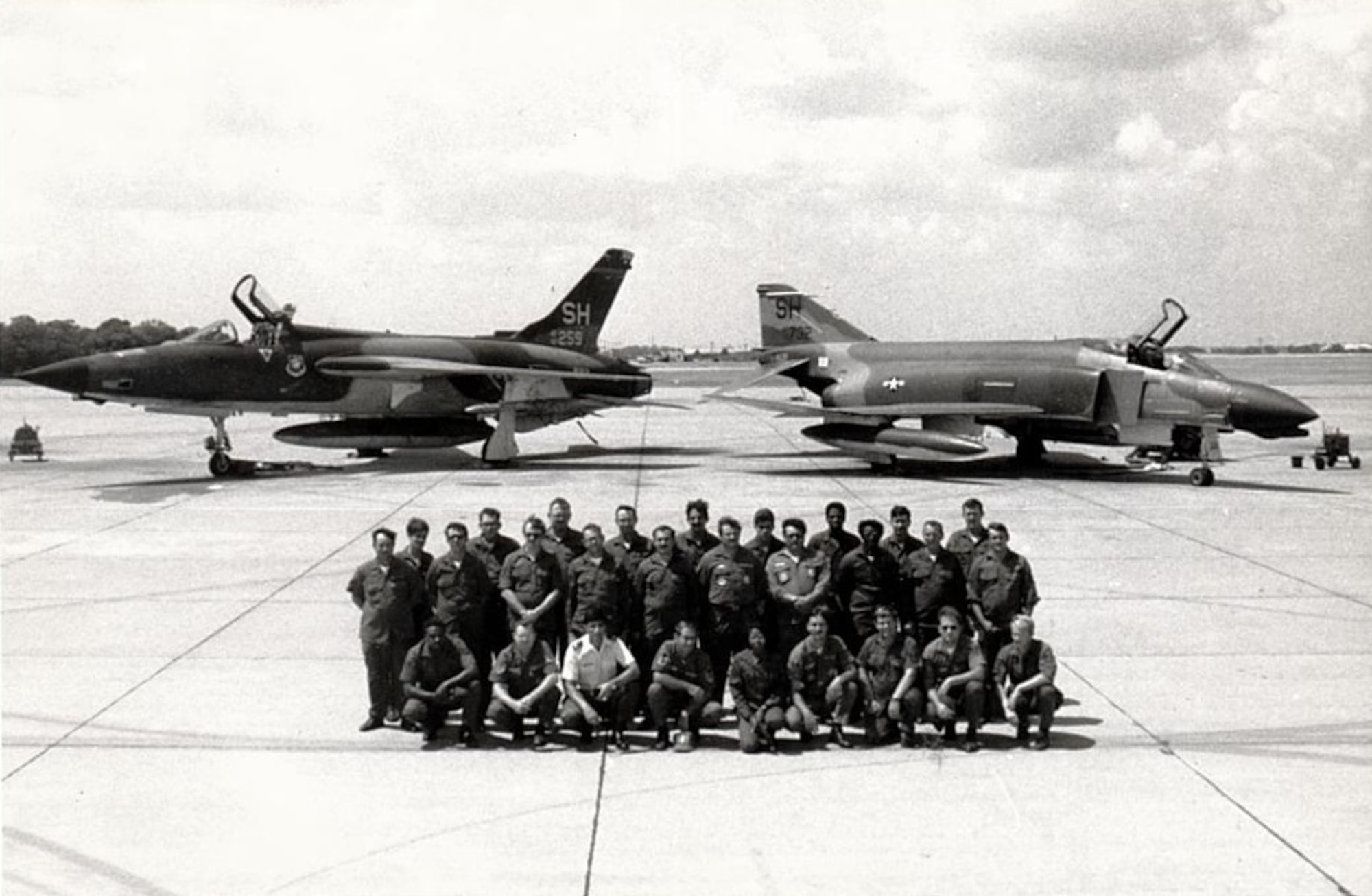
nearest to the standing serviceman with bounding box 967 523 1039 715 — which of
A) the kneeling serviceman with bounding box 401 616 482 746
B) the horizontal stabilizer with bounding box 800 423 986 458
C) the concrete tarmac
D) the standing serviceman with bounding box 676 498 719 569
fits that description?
the concrete tarmac

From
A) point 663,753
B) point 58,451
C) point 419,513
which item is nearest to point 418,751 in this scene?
point 663,753

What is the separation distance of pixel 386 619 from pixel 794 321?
62.8ft

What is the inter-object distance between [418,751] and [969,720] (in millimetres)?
2997

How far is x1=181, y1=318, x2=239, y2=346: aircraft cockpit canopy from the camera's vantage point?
20.2 m

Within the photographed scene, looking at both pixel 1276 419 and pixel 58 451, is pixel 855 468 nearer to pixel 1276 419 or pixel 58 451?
pixel 1276 419

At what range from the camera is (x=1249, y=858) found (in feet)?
16.5

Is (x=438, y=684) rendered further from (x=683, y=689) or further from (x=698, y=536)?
(x=698, y=536)

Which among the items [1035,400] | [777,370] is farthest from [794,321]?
[1035,400]

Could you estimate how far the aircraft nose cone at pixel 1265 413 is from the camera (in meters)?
17.8

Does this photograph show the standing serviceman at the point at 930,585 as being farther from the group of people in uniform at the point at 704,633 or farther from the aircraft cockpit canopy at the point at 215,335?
the aircraft cockpit canopy at the point at 215,335

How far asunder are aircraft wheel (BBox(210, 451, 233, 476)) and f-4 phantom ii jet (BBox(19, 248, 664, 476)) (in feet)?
0.07

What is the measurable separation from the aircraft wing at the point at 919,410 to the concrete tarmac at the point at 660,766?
20.7ft

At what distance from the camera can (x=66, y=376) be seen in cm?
1883

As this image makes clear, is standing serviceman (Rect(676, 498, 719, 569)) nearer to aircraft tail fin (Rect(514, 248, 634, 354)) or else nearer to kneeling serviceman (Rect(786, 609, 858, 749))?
kneeling serviceman (Rect(786, 609, 858, 749))
